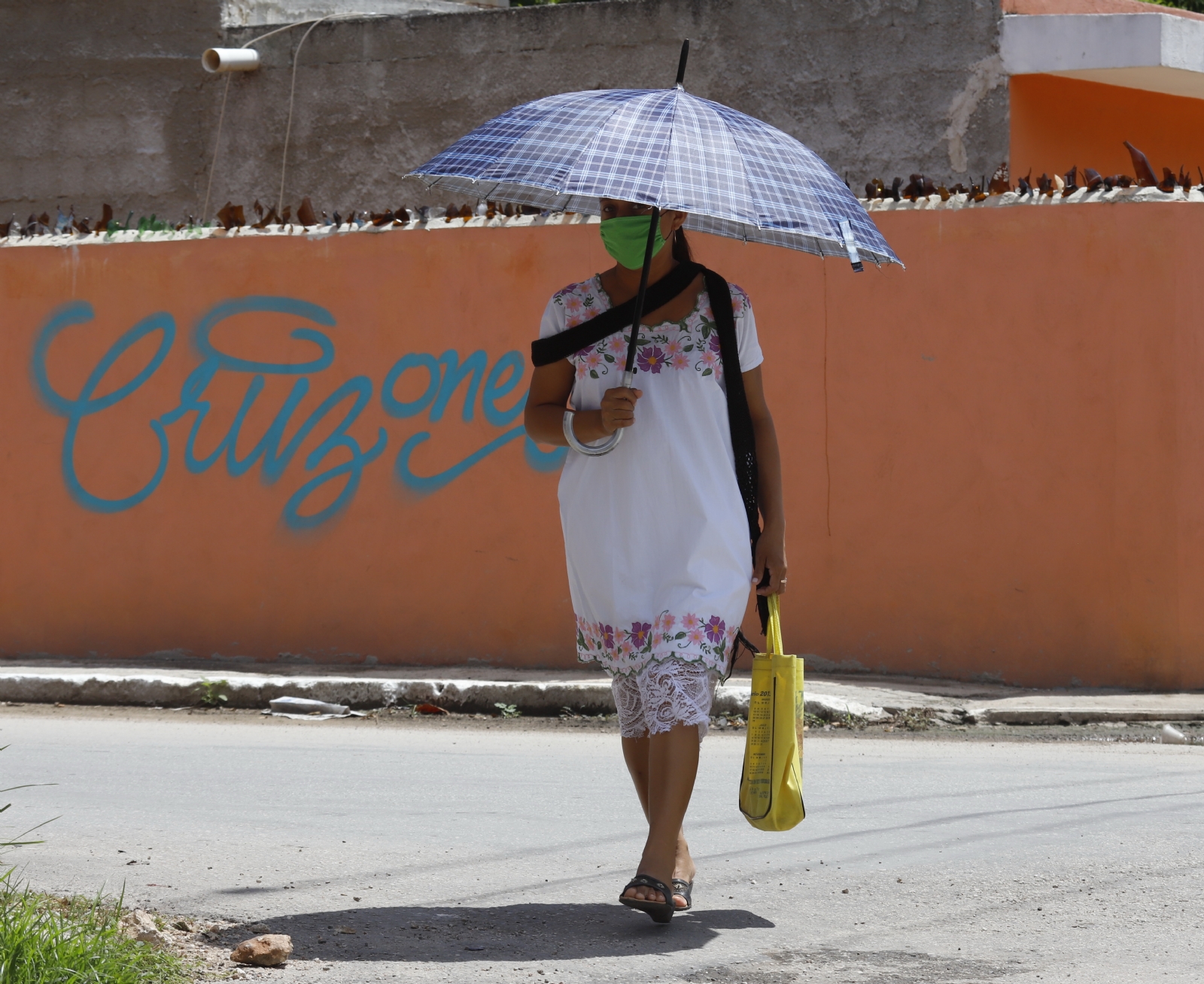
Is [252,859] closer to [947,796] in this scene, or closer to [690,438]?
[690,438]

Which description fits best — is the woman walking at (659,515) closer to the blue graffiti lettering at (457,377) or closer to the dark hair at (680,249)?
the dark hair at (680,249)

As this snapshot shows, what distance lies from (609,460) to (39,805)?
2.80 metres

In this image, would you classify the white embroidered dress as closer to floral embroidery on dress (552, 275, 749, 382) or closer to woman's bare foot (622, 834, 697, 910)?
floral embroidery on dress (552, 275, 749, 382)

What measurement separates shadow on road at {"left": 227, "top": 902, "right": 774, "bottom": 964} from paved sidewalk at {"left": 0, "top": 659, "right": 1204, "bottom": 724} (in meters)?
3.83

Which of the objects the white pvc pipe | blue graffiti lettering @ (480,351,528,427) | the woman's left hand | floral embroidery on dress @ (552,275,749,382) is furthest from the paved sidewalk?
the white pvc pipe

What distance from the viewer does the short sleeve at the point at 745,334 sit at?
395cm

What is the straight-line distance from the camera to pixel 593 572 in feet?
12.7

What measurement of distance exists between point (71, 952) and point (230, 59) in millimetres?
10139

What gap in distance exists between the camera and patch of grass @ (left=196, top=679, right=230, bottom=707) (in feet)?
28.1

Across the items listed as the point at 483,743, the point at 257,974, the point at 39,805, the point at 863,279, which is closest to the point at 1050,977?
the point at 257,974

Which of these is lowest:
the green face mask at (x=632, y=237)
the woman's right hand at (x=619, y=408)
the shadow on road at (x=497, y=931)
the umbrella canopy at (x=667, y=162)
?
the shadow on road at (x=497, y=931)

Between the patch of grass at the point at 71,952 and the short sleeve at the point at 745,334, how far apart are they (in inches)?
75.3

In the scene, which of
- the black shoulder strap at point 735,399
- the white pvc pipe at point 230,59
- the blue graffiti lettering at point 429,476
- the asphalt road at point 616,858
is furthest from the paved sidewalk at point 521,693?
the white pvc pipe at point 230,59

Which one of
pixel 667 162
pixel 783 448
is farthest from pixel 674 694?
pixel 783 448
